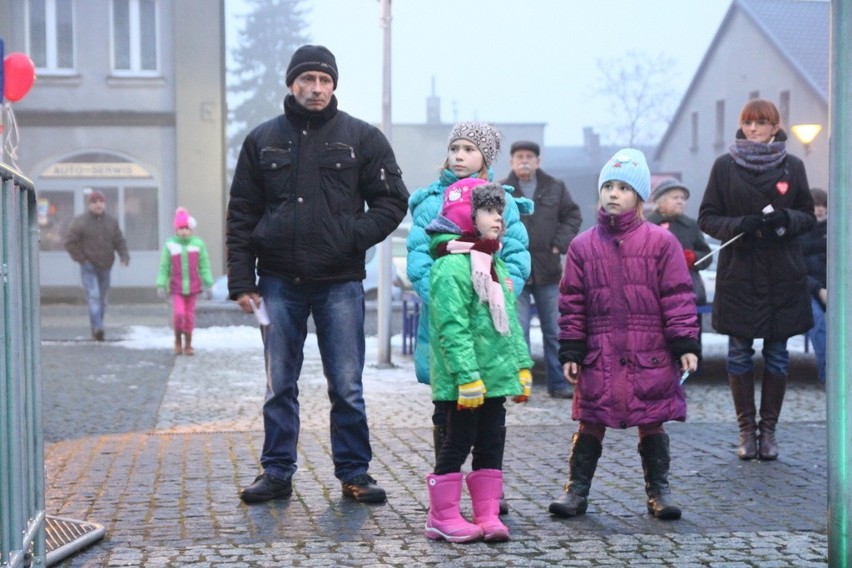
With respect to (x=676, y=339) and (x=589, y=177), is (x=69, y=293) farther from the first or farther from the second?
(x=589, y=177)

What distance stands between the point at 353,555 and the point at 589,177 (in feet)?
205

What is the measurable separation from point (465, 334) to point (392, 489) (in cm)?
147

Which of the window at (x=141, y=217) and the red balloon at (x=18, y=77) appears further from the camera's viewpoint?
the window at (x=141, y=217)

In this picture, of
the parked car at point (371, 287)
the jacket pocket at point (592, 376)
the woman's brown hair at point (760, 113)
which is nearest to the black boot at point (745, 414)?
the woman's brown hair at point (760, 113)

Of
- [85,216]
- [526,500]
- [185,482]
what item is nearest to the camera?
[526,500]

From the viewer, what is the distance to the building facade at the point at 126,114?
31.7 metres

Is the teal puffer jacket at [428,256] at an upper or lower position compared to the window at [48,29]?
lower

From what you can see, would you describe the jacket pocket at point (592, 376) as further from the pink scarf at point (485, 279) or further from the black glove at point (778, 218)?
the black glove at point (778, 218)

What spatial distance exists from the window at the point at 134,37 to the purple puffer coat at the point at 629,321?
27.3 metres

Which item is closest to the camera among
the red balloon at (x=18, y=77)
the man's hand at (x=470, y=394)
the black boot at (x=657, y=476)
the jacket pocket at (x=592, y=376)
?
the man's hand at (x=470, y=394)

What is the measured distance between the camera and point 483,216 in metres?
5.79

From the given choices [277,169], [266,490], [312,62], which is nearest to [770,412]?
[266,490]

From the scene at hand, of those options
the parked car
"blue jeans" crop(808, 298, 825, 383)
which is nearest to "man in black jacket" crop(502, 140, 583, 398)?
"blue jeans" crop(808, 298, 825, 383)

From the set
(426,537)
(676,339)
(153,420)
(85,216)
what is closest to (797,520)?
(676,339)
